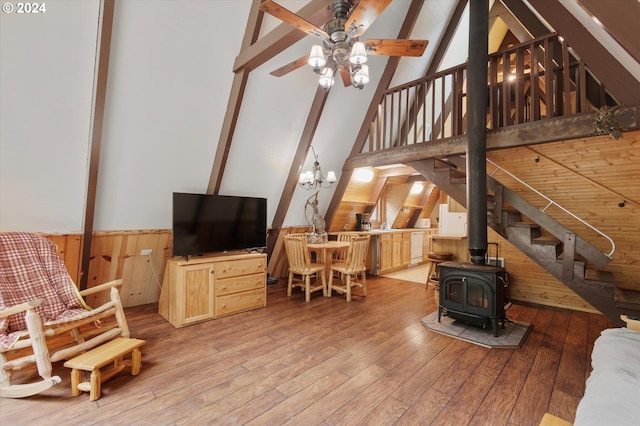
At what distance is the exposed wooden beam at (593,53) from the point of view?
2674 millimetres

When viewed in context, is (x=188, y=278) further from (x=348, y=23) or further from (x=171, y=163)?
(x=348, y=23)

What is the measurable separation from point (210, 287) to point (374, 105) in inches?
153

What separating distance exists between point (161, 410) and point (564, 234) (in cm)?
392

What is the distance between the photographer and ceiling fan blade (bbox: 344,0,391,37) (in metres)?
2.03

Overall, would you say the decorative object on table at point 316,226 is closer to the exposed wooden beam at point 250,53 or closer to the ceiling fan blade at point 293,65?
the exposed wooden beam at point 250,53

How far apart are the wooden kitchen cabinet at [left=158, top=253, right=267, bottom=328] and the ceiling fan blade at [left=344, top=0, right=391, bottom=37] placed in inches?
114

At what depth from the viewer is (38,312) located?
2.45m

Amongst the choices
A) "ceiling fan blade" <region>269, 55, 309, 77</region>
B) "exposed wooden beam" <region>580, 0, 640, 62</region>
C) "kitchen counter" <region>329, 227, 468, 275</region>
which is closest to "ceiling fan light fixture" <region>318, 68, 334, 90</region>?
"ceiling fan blade" <region>269, 55, 309, 77</region>

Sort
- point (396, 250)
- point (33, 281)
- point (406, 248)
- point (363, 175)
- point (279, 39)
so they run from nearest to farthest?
1. point (33, 281)
2. point (279, 39)
3. point (363, 175)
4. point (396, 250)
5. point (406, 248)

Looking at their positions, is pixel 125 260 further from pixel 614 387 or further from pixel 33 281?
pixel 614 387

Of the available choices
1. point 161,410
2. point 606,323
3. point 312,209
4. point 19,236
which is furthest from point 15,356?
point 606,323

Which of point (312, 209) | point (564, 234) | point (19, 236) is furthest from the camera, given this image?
point (312, 209)

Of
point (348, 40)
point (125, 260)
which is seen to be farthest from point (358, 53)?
point (125, 260)

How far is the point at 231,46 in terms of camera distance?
309 centimetres
